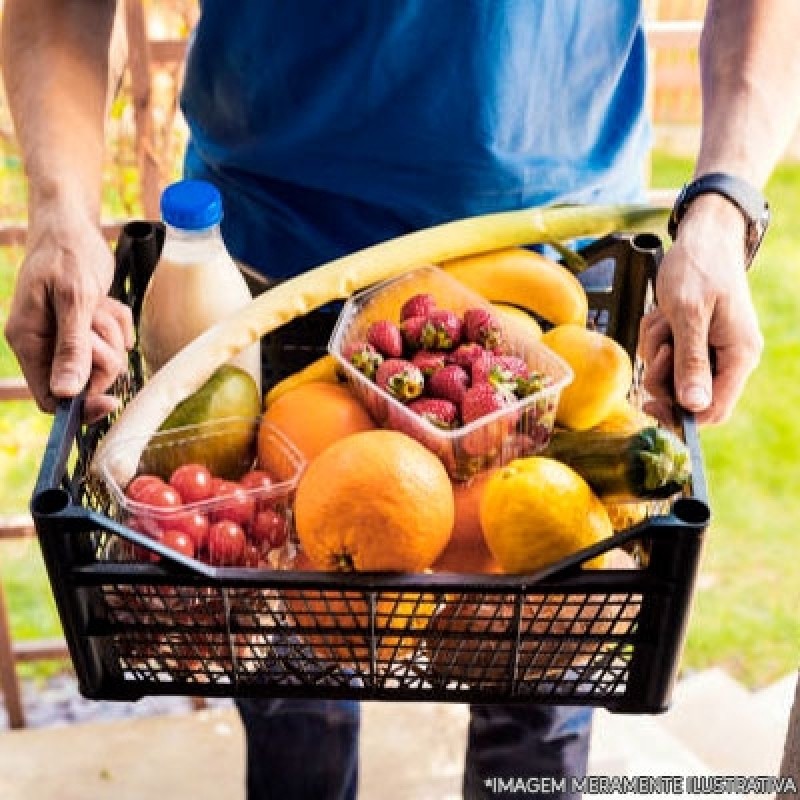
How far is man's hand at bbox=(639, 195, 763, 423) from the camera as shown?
3.01 ft

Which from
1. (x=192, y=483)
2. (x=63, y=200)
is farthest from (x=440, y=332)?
(x=63, y=200)

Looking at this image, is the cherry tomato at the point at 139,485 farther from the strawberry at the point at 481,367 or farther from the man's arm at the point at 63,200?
the strawberry at the point at 481,367

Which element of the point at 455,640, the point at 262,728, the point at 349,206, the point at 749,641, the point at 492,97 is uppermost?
Result: the point at 492,97

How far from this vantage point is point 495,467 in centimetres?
91

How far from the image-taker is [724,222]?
3.29 ft

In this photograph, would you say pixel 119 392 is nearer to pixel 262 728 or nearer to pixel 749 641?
pixel 262 728

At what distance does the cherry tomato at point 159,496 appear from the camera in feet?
2.81

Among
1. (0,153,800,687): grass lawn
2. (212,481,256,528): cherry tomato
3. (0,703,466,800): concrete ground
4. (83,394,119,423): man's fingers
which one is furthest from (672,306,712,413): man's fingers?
(0,153,800,687): grass lawn

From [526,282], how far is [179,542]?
406 mm

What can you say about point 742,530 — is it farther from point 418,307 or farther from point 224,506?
point 224,506

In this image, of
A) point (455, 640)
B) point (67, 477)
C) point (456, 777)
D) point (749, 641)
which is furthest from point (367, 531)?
point (749, 641)

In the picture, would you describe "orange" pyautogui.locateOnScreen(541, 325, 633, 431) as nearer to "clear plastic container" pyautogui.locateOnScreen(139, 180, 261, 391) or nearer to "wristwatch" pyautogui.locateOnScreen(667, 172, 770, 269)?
"wristwatch" pyautogui.locateOnScreen(667, 172, 770, 269)

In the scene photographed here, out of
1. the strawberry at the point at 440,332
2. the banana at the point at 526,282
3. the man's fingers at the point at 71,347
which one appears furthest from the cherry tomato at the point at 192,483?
the banana at the point at 526,282

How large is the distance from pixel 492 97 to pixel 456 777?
3.68 feet
